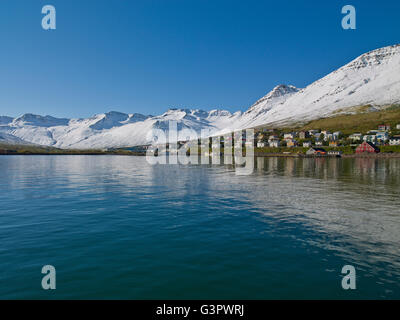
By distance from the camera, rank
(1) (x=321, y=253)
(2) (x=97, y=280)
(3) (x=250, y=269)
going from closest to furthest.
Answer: (2) (x=97, y=280)
(3) (x=250, y=269)
(1) (x=321, y=253)

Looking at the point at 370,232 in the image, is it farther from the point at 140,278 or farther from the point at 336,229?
the point at 140,278

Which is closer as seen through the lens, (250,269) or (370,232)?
(250,269)

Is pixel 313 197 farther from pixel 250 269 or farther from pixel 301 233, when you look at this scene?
pixel 250 269

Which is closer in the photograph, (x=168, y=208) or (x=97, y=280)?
(x=97, y=280)

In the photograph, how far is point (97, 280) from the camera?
55.4ft

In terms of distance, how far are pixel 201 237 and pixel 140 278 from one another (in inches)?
347
